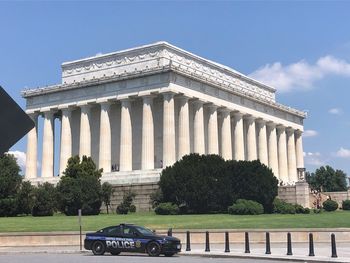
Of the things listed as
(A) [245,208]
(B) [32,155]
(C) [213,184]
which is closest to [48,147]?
(B) [32,155]

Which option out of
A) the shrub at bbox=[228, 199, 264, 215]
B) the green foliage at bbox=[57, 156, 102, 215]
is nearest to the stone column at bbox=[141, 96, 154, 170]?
the green foliage at bbox=[57, 156, 102, 215]

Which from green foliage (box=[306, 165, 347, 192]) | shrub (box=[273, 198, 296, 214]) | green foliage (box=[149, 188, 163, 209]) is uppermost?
green foliage (box=[306, 165, 347, 192])

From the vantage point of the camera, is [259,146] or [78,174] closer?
[78,174]

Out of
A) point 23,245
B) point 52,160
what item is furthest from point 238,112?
point 23,245

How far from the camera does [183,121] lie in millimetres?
91375

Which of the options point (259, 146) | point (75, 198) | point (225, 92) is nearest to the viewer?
point (75, 198)

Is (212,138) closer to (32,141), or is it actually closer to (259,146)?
(259,146)

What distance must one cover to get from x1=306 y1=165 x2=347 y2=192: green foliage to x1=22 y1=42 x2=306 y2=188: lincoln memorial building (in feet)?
112

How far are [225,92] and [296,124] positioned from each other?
33.5 m

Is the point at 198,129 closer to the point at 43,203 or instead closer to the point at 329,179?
the point at 43,203

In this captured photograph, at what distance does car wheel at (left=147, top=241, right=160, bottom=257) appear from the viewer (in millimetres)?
28531

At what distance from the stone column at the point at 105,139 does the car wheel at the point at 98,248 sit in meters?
64.0

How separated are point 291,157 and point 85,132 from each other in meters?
51.5

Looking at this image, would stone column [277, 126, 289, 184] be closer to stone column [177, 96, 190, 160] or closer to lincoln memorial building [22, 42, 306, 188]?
lincoln memorial building [22, 42, 306, 188]
